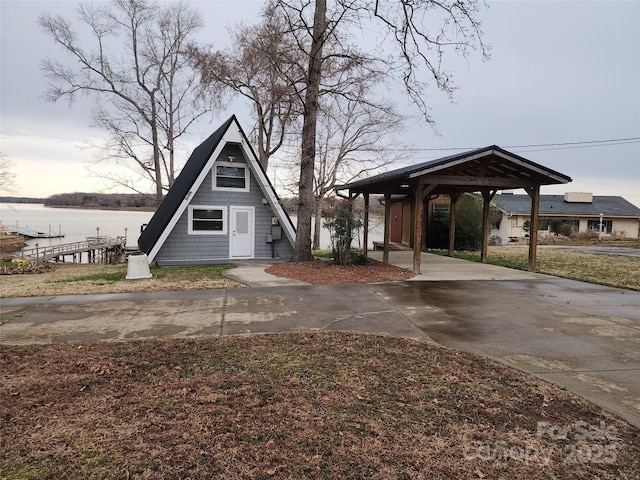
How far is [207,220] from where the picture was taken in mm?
13664

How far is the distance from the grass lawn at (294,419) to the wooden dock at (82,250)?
2284 cm

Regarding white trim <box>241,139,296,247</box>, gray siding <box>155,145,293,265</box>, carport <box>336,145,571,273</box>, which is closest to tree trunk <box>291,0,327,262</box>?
white trim <box>241,139,296,247</box>

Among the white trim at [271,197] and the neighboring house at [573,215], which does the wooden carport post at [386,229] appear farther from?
the neighboring house at [573,215]

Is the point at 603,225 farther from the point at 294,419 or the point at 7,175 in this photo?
the point at 7,175

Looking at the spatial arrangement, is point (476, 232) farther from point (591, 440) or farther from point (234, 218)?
point (591, 440)

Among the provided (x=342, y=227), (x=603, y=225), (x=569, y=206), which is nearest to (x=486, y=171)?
(x=342, y=227)

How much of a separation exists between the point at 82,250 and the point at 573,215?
1551 inches

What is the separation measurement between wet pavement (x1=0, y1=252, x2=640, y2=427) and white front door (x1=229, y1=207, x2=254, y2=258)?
5.16 metres

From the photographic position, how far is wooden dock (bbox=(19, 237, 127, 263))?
2445cm

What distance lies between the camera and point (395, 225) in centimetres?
2212

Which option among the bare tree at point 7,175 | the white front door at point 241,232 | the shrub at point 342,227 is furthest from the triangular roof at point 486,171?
the bare tree at point 7,175

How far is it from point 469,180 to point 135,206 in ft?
85.0

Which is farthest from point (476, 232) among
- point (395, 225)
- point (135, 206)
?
point (135, 206)

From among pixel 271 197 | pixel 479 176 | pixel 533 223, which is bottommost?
pixel 533 223
